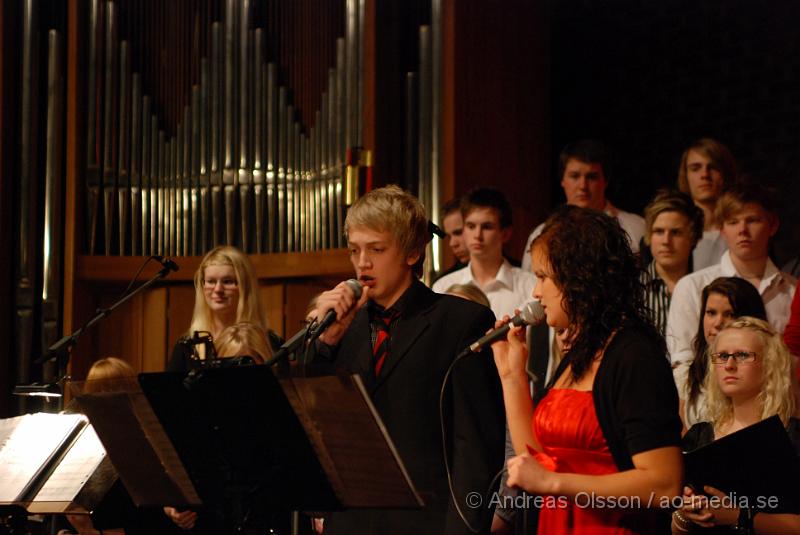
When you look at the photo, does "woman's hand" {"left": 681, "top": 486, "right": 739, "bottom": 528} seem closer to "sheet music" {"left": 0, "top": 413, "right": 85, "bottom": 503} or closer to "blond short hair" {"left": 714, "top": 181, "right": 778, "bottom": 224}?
"sheet music" {"left": 0, "top": 413, "right": 85, "bottom": 503}

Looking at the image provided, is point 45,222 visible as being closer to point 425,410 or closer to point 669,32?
point 669,32

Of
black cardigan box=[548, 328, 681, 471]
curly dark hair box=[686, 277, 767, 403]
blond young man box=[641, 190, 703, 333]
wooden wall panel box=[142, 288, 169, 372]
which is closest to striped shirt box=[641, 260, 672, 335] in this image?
blond young man box=[641, 190, 703, 333]

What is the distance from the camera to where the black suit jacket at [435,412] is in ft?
9.27

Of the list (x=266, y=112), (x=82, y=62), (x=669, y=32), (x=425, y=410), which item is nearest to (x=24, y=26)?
(x=82, y=62)

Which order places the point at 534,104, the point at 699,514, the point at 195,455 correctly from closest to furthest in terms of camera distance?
1. the point at 195,455
2. the point at 699,514
3. the point at 534,104

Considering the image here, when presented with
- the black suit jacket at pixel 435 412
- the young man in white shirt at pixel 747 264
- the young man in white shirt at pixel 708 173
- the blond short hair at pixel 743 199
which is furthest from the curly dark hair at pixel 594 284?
the young man in white shirt at pixel 708 173

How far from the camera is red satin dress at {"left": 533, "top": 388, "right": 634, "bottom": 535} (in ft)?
8.83

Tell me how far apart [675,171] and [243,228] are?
275cm

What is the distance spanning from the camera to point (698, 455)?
10.2 feet

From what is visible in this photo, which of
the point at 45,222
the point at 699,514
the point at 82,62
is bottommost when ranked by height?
the point at 699,514

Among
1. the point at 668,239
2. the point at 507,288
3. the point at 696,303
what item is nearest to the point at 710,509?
the point at 696,303

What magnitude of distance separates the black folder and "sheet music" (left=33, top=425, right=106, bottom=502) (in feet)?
5.39

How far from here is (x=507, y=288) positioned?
5.58 m

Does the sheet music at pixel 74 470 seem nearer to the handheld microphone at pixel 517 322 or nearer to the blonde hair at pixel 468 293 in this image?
the handheld microphone at pixel 517 322
